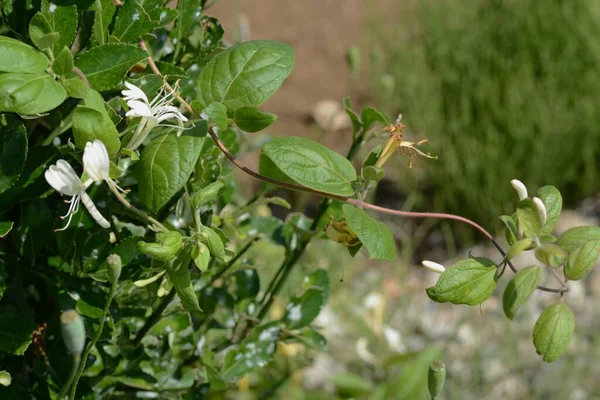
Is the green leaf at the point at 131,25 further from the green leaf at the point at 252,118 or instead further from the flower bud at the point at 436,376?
the flower bud at the point at 436,376

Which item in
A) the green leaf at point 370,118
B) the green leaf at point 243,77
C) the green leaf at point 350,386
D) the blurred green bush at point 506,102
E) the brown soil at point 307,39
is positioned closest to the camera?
the green leaf at point 243,77

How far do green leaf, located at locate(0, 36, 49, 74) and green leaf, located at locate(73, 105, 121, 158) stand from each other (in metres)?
0.04

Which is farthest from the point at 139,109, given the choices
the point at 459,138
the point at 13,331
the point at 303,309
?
the point at 459,138

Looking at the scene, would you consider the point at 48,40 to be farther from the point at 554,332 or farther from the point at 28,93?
the point at 554,332

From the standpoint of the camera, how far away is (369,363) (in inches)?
70.6

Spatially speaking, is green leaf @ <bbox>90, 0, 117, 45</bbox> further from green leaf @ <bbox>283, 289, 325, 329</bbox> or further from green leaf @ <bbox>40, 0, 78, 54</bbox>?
green leaf @ <bbox>283, 289, 325, 329</bbox>

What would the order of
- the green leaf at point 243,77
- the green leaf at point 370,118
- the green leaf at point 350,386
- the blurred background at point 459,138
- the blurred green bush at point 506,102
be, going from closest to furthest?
the green leaf at point 243,77 < the green leaf at point 370,118 < the green leaf at point 350,386 < the blurred background at point 459,138 < the blurred green bush at point 506,102

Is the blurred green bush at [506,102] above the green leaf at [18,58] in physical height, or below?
below

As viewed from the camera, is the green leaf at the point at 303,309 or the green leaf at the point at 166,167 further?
the green leaf at the point at 303,309

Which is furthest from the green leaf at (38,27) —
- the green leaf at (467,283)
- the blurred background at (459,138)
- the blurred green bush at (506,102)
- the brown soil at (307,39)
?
the brown soil at (307,39)

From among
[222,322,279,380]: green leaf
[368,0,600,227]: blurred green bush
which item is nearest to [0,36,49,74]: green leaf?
[222,322,279,380]: green leaf

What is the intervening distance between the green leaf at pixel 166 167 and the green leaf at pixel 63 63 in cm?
8

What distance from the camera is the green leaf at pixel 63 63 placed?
58 centimetres

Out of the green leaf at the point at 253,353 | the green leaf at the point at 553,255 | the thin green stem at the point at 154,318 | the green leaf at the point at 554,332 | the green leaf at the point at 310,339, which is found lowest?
the green leaf at the point at 310,339
